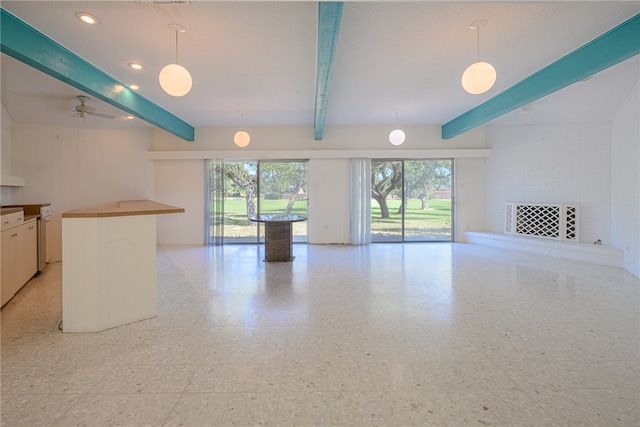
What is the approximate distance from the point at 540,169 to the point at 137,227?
7.02 metres

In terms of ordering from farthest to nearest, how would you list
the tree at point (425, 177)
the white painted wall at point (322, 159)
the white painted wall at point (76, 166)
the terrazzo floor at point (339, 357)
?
the tree at point (425, 177)
the white painted wall at point (322, 159)
the white painted wall at point (76, 166)
the terrazzo floor at point (339, 357)

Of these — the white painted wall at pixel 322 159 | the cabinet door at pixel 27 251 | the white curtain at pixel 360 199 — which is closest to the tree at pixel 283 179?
the white painted wall at pixel 322 159

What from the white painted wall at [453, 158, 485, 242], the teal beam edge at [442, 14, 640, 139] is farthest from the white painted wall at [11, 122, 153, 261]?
the white painted wall at [453, 158, 485, 242]

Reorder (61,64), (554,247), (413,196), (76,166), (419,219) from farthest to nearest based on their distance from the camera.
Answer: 1. (419,219)
2. (413,196)
3. (76,166)
4. (554,247)
5. (61,64)

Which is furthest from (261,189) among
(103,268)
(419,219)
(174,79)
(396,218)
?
(103,268)

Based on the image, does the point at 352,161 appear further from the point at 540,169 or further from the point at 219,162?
the point at 540,169

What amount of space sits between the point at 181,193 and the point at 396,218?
5056 millimetres

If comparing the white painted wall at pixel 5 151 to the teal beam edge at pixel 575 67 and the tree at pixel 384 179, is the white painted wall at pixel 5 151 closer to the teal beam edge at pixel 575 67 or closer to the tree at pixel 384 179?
the tree at pixel 384 179

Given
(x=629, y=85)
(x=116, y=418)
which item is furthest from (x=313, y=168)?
(x=116, y=418)

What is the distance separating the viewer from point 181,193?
6.94 meters

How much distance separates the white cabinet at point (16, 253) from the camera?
10.1 feet

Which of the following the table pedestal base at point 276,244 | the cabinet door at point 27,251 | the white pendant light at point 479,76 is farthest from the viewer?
the table pedestal base at point 276,244

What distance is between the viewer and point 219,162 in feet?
22.5

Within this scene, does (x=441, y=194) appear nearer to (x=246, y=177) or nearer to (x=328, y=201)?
(x=328, y=201)
